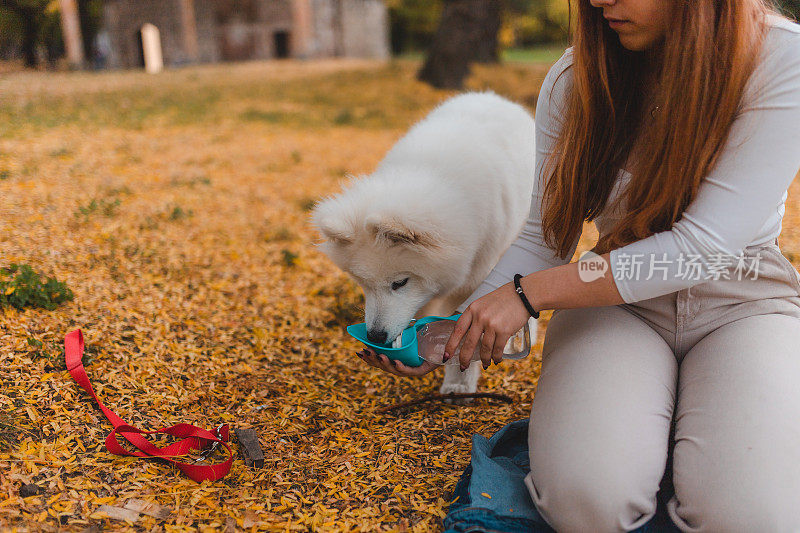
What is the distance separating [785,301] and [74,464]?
2367 millimetres

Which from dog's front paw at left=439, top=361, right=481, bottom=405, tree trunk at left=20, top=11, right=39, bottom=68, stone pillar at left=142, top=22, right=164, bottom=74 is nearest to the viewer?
dog's front paw at left=439, top=361, right=481, bottom=405

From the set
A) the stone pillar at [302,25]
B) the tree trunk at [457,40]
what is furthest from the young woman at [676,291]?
the stone pillar at [302,25]

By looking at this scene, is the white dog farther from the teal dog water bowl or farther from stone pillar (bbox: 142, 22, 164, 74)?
stone pillar (bbox: 142, 22, 164, 74)

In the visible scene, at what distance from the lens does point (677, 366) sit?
6.51 feet

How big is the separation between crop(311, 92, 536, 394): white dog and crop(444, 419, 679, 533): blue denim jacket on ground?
633 mm

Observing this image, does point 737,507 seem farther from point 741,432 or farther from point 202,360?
point 202,360

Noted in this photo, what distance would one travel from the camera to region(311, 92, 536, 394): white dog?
2.50 meters

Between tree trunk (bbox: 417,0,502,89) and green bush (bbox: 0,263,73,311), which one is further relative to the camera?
tree trunk (bbox: 417,0,502,89)

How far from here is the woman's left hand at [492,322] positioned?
185 cm

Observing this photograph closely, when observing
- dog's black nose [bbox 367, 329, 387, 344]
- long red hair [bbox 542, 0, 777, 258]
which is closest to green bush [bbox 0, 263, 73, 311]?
dog's black nose [bbox 367, 329, 387, 344]

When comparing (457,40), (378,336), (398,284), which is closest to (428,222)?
(398,284)

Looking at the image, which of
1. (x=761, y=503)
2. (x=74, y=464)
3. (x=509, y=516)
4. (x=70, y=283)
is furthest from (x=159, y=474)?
(x=761, y=503)

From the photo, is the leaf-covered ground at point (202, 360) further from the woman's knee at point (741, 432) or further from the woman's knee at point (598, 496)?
the woman's knee at point (741, 432)

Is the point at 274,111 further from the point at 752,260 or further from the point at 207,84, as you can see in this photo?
the point at 752,260
